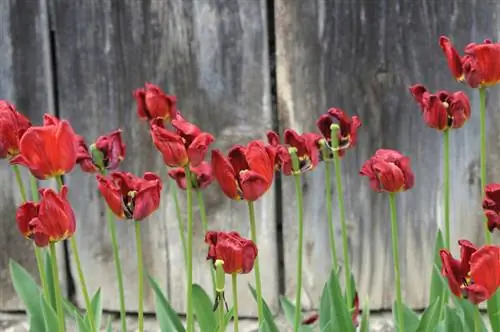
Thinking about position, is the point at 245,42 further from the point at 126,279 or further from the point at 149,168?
the point at 126,279

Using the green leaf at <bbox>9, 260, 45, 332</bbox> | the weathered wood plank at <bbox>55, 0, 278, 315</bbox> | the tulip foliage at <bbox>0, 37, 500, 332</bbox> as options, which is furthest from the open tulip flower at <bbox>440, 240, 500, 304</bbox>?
the weathered wood plank at <bbox>55, 0, 278, 315</bbox>

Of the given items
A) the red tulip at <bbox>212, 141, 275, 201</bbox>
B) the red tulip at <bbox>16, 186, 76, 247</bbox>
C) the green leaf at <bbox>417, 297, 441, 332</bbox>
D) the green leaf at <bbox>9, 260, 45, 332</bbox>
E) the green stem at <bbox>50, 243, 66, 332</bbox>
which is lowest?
the green leaf at <bbox>417, 297, 441, 332</bbox>

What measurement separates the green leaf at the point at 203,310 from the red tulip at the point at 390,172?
0.37 meters

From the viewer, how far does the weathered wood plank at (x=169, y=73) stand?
5.78 ft

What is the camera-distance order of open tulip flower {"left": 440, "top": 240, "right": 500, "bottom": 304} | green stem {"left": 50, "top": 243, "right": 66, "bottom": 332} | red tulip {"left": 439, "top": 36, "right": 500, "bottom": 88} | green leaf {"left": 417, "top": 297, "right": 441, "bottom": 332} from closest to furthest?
open tulip flower {"left": 440, "top": 240, "right": 500, "bottom": 304}
green stem {"left": 50, "top": 243, "right": 66, "bottom": 332}
red tulip {"left": 439, "top": 36, "right": 500, "bottom": 88}
green leaf {"left": 417, "top": 297, "right": 441, "bottom": 332}

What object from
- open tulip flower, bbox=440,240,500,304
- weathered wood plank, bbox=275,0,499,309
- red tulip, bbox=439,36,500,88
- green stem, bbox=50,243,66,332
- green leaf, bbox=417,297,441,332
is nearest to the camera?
open tulip flower, bbox=440,240,500,304

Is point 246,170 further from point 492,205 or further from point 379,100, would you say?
point 379,100

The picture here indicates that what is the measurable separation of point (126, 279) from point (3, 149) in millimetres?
771

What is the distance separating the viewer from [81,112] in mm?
1815

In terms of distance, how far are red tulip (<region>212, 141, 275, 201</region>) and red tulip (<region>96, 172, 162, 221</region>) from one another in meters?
0.09

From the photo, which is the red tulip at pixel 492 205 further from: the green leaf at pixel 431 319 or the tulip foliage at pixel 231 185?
the green leaf at pixel 431 319

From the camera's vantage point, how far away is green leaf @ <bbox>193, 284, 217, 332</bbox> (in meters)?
1.41

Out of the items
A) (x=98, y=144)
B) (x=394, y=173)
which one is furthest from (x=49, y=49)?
(x=394, y=173)

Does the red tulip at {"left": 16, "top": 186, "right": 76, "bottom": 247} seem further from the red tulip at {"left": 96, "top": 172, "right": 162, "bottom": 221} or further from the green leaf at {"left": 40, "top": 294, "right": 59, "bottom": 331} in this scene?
the green leaf at {"left": 40, "top": 294, "right": 59, "bottom": 331}
